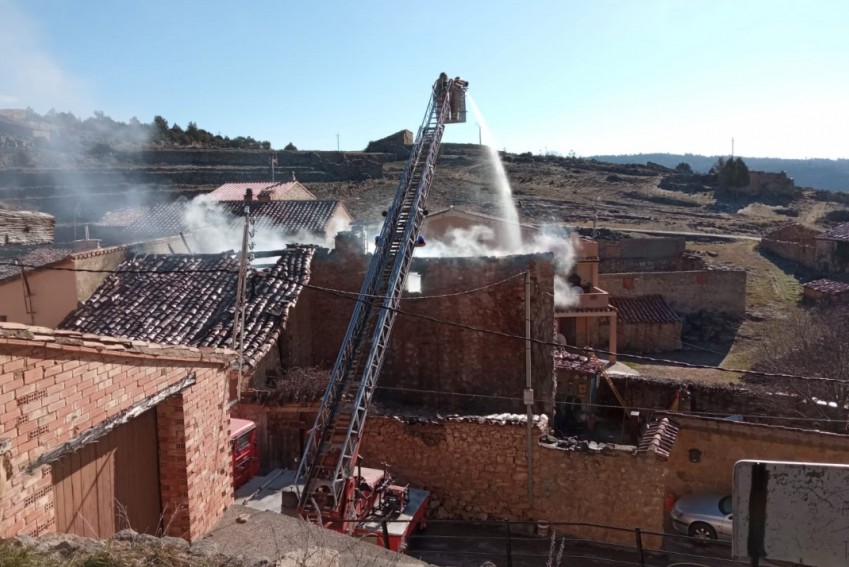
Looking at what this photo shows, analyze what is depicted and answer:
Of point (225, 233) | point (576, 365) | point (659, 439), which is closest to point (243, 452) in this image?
point (659, 439)

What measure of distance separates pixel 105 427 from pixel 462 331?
9.19 meters

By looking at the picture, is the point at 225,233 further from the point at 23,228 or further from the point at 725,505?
the point at 23,228

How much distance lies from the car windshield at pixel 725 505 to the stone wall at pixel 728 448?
32 cm

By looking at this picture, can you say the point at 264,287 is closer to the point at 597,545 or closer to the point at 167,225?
the point at 597,545

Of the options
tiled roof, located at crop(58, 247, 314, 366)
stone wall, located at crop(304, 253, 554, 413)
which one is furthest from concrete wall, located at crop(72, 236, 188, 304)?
stone wall, located at crop(304, 253, 554, 413)

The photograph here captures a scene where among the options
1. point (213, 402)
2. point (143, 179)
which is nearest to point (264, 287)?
point (213, 402)

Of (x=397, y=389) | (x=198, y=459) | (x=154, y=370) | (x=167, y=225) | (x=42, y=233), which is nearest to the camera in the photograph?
(x=42, y=233)

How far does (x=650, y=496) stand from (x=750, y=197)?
2422 inches

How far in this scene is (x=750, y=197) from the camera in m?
65.1

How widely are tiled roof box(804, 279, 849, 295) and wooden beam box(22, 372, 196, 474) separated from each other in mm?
30864

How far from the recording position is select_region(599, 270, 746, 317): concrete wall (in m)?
30.6

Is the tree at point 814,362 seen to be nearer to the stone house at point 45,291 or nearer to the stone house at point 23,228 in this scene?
the stone house at point 23,228

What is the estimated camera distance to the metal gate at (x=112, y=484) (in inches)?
222

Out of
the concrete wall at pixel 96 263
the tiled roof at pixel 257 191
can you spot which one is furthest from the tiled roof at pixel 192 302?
the tiled roof at pixel 257 191
